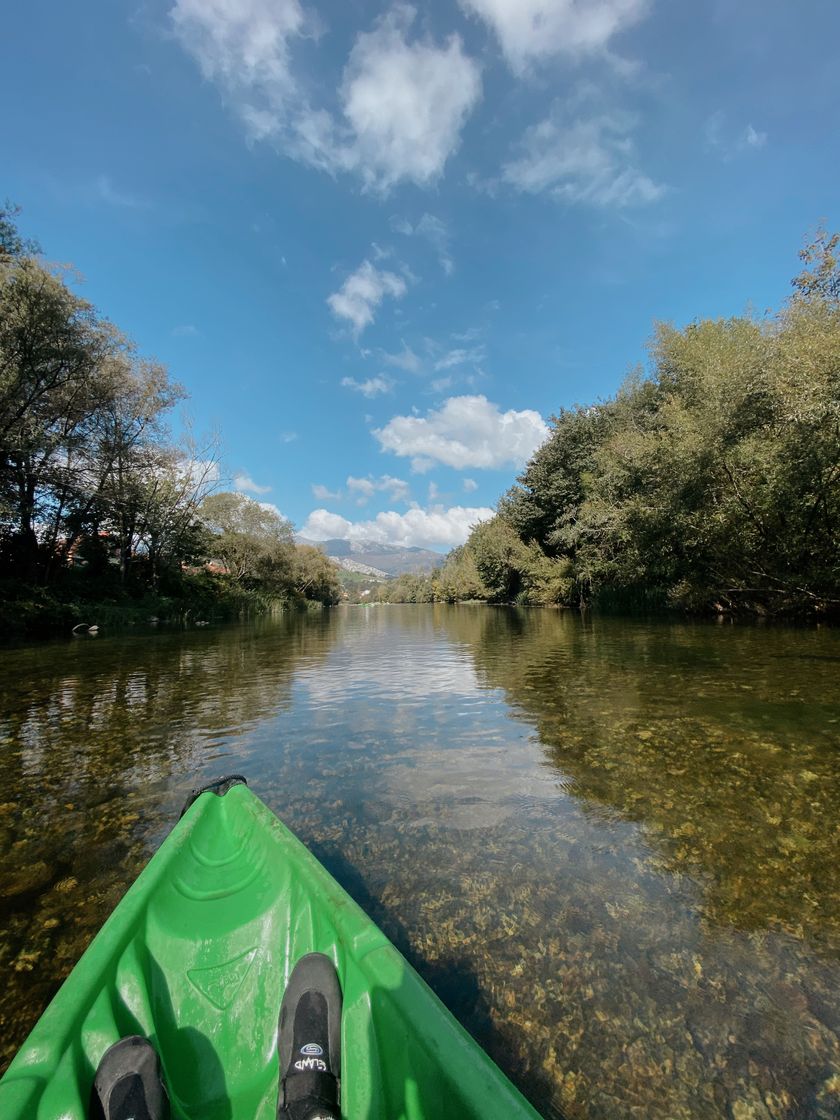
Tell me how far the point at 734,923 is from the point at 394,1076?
2.58m

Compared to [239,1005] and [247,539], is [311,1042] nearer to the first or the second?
[239,1005]

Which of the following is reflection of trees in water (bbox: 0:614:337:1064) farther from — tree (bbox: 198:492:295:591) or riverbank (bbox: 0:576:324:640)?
tree (bbox: 198:492:295:591)

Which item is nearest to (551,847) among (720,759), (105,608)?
(720,759)

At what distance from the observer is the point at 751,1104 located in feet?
6.83

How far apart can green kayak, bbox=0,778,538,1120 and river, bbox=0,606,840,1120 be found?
2.73 feet

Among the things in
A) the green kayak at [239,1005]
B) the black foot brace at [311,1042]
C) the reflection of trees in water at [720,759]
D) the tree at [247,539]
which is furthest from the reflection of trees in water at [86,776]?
the tree at [247,539]

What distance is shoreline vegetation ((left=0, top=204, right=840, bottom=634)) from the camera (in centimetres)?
1580

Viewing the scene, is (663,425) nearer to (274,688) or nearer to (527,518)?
(527,518)

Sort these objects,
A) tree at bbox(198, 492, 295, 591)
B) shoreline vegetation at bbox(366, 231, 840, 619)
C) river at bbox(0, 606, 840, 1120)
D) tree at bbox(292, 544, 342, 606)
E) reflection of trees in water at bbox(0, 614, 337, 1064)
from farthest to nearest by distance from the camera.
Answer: tree at bbox(292, 544, 342, 606) → tree at bbox(198, 492, 295, 591) → shoreline vegetation at bbox(366, 231, 840, 619) → reflection of trees in water at bbox(0, 614, 337, 1064) → river at bbox(0, 606, 840, 1120)

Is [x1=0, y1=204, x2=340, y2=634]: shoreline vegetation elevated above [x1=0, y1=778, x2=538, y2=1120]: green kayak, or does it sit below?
above

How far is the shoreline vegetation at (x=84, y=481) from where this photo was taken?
764 inches

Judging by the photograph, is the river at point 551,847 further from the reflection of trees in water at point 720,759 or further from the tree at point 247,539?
the tree at point 247,539

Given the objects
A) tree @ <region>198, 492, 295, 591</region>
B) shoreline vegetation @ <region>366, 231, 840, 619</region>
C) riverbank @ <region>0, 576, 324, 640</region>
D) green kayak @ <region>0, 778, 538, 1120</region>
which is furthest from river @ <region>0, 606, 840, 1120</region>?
tree @ <region>198, 492, 295, 591</region>

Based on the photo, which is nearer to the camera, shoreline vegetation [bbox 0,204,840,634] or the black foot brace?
the black foot brace
